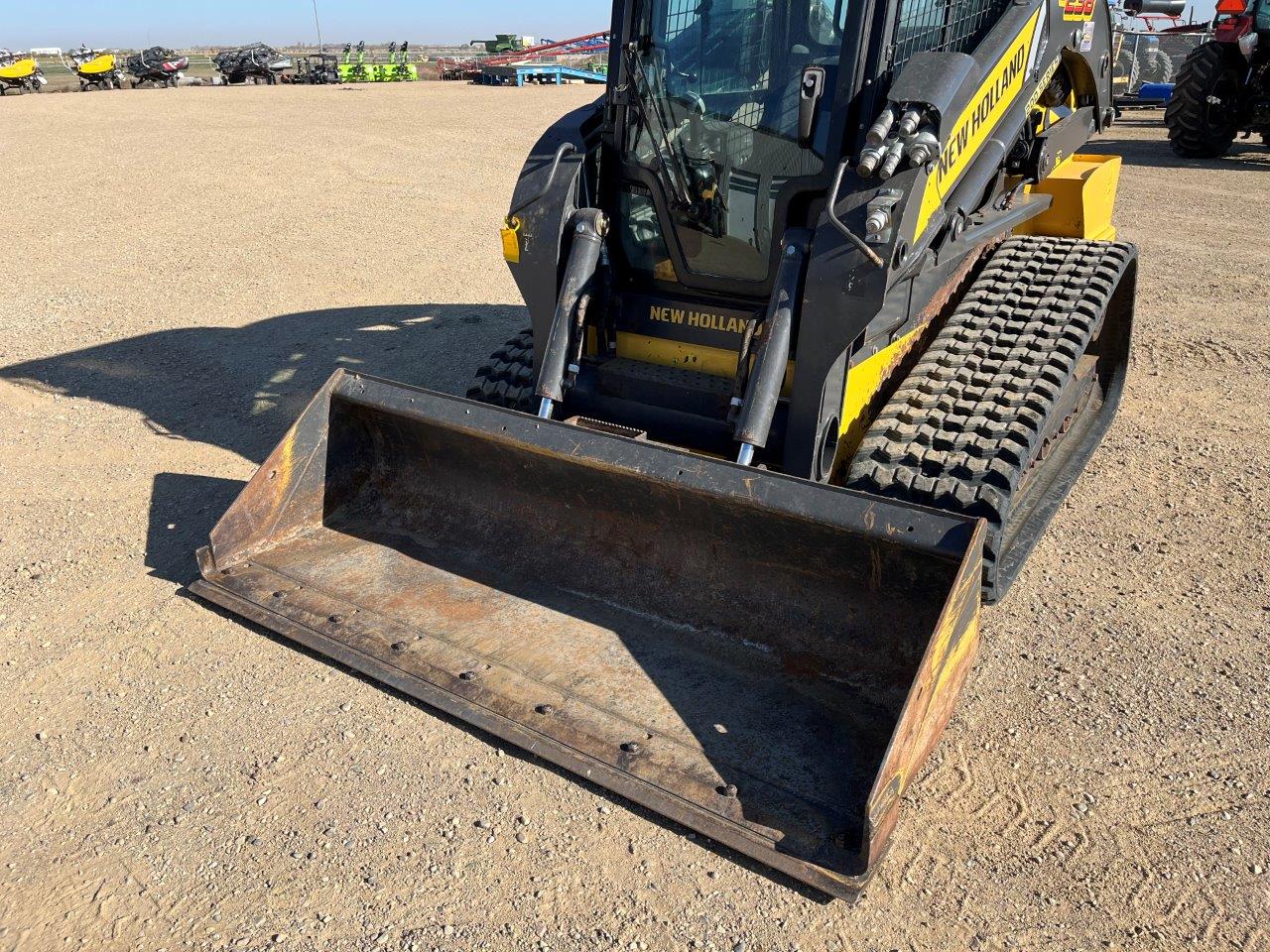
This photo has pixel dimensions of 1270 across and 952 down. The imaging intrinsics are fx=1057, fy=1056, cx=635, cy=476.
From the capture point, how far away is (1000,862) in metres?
2.71

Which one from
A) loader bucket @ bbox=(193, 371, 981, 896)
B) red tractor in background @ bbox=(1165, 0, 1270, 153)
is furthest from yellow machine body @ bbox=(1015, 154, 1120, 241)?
red tractor in background @ bbox=(1165, 0, 1270, 153)

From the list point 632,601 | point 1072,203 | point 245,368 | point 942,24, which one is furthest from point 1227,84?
point 632,601

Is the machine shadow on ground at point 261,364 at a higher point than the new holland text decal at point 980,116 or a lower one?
lower

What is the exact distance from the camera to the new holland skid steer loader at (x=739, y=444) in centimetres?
299

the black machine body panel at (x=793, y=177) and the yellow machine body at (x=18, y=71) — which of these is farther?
the yellow machine body at (x=18, y=71)

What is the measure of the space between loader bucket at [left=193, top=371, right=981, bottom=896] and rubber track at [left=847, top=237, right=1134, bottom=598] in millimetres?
467

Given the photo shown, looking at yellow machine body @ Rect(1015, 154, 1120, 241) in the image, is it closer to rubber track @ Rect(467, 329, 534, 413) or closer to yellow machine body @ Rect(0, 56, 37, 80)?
rubber track @ Rect(467, 329, 534, 413)

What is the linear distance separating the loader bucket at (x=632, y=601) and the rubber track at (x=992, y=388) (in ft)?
1.53

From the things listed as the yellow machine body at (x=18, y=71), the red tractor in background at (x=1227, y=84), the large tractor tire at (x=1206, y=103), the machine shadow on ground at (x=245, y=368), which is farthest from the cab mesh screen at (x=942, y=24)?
the yellow machine body at (x=18, y=71)

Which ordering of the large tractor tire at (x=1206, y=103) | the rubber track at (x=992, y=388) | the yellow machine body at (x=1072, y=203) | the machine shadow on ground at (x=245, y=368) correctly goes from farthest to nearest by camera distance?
1. the large tractor tire at (x=1206, y=103)
2. the yellow machine body at (x=1072, y=203)
3. the machine shadow on ground at (x=245, y=368)
4. the rubber track at (x=992, y=388)

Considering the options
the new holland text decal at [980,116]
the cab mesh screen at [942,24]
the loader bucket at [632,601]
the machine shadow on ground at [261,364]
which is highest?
the cab mesh screen at [942,24]

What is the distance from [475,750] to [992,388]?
220cm

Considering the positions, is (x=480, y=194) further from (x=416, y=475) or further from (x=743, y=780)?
(x=743, y=780)

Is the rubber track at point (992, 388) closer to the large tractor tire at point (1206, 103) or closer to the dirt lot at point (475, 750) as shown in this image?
the dirt lot at point (475, 750)
